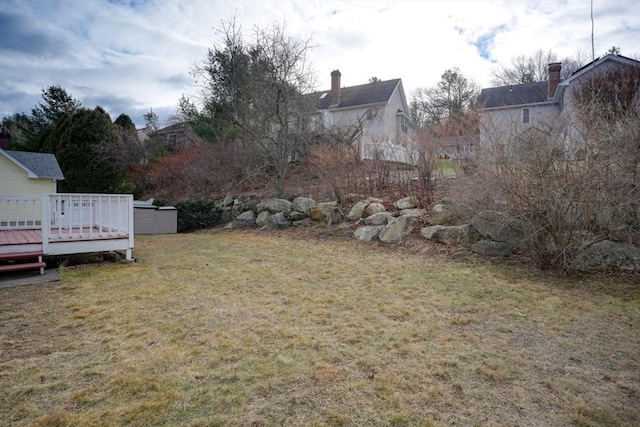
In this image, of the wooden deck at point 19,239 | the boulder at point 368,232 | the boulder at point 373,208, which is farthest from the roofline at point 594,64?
the wooden deck at point 19,239

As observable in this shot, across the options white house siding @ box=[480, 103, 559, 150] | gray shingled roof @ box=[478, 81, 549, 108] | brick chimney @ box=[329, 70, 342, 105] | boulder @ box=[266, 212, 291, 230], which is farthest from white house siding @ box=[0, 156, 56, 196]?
gray shingled roof @ box=[478, 81, 549, 108]

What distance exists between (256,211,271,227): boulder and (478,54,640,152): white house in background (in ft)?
22.7

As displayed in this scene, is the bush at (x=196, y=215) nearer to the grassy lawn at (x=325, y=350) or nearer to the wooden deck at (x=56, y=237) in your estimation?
the wooden deck at (x=56, y=237)

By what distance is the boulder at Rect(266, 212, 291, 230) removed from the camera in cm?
1062

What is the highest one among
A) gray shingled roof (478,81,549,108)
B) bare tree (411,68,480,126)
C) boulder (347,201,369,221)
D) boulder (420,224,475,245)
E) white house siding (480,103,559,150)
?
bare tree (411,68,480,126)

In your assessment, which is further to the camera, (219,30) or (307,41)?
(219,30)

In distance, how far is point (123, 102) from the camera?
21.6 meters

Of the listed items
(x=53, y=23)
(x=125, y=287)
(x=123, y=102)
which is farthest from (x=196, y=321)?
(x=123, y=102)

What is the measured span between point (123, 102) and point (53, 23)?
49.9 feet

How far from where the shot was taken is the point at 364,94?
2408 centimetres

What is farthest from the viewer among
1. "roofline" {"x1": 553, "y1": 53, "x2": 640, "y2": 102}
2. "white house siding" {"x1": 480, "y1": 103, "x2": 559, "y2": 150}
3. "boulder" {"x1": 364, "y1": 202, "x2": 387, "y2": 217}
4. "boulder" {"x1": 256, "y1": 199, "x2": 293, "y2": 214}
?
"roofline" {"x1": 553, "y1": 53, "x2": 640, "y2": 102}

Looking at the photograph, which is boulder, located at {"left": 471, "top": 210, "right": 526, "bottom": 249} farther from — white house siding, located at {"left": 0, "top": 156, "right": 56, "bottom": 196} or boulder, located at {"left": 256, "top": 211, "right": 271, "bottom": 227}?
white house siding, located at {"left": 0, "top": 156, "right": 56, "bottom": 196}

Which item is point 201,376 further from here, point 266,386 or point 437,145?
point 437,145

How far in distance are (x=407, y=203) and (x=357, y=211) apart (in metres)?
1.34
